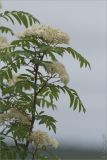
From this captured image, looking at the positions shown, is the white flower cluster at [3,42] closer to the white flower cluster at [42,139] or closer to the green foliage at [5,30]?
the green foliage at [5,30]

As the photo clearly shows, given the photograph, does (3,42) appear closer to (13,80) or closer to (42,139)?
(13,80)

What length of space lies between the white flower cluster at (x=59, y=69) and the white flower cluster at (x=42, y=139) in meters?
0.97

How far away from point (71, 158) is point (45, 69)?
7918mm

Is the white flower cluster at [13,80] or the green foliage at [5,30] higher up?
the green foliage at [5,30]

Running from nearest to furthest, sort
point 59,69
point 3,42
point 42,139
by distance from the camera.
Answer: point 59,69 < point 42,139 < point 3,42

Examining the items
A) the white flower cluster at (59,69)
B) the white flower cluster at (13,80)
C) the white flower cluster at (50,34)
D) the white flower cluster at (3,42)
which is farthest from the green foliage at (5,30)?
the white flower cluster at (59,69)

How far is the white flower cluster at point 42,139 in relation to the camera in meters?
12.2

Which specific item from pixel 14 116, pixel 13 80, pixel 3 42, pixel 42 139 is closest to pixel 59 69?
Result: pixel 14 116

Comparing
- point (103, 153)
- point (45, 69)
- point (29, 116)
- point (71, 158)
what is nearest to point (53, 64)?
point (45, 69)

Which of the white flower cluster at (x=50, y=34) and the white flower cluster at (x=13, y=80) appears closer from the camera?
the white flower cluster at (x=50, y=34)

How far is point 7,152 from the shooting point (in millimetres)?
12266

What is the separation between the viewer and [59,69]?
11.8 metres

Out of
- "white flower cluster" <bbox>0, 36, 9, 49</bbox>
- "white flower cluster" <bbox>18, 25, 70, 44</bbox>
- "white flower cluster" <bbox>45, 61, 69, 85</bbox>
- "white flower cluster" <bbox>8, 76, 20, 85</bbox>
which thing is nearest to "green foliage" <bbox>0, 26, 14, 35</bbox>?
"white flower cluster" <bbox>0, 36, 9, 49</bbox>

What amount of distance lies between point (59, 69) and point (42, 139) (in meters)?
1.22
